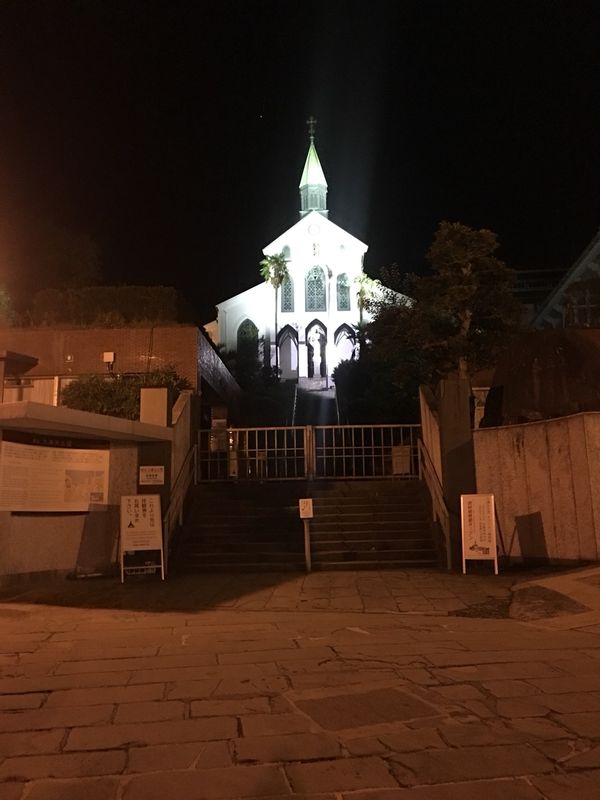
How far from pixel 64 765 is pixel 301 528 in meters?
9.99

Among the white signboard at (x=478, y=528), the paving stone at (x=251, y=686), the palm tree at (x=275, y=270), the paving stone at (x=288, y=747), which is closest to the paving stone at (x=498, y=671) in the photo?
the paving stone at (x=251, y=686)

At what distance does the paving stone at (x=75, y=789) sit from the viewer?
370cm

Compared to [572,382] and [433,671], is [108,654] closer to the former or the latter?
[433,671]

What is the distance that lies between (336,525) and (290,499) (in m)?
1.66

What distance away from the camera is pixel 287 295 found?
5131 cm

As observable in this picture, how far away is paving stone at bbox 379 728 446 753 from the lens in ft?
14.1

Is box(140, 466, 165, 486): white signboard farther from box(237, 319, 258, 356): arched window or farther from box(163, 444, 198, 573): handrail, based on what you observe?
box(237, 319, 258, 356): arched window

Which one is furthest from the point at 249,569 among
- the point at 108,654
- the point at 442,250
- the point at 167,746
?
the point at 442,250

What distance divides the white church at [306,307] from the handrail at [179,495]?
3204 centimetres

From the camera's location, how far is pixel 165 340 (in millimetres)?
18141

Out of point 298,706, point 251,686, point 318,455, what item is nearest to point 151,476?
point 318,455

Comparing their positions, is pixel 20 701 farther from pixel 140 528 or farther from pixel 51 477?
pixel 51 477

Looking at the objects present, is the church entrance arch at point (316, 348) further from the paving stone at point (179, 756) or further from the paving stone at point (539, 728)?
the paving stone at point (179, 756)

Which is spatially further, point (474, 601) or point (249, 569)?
point (249, 569)
